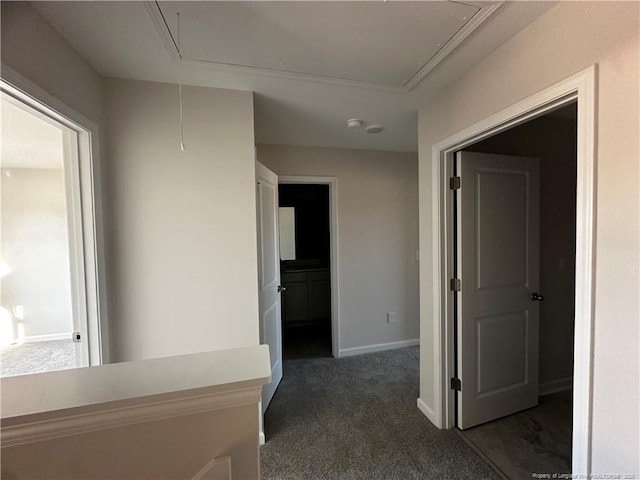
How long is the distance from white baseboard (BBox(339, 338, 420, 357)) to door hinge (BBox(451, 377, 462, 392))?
1.38 m

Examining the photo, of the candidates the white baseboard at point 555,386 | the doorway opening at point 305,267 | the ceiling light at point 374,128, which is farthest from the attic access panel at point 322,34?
the white baseboard at point 555,386

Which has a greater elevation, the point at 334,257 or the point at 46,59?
the point at 46,59

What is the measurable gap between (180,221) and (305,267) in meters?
2.78

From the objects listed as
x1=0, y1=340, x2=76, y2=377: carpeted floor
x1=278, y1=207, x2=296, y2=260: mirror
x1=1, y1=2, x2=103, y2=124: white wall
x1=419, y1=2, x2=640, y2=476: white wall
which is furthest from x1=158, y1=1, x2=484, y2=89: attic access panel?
x1=278, y1=207, x2=296, y2=260: mirror

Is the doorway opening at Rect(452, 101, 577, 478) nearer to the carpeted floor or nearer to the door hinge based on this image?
the door hinge

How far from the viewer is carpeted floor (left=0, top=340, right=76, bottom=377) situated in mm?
2480

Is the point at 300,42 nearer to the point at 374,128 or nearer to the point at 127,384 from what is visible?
the point at 374,128

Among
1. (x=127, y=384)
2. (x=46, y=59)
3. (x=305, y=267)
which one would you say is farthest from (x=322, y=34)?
(x=305, y=267)

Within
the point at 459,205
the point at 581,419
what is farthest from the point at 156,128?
the point at 581,419

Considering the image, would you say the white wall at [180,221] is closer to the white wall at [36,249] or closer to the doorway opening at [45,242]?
the doorway opening at [45,242]

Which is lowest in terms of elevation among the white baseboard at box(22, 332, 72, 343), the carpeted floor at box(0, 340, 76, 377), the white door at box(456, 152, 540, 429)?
the carpeted floor at box(0, 340, 76, 377)

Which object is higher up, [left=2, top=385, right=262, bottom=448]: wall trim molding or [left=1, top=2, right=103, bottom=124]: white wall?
[left=1, top=2, right=103, bottom=124]: white wall

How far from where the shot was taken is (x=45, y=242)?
2746mm

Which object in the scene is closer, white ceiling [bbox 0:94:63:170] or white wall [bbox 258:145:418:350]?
white ceiling [bbox 0:94:63:170]
